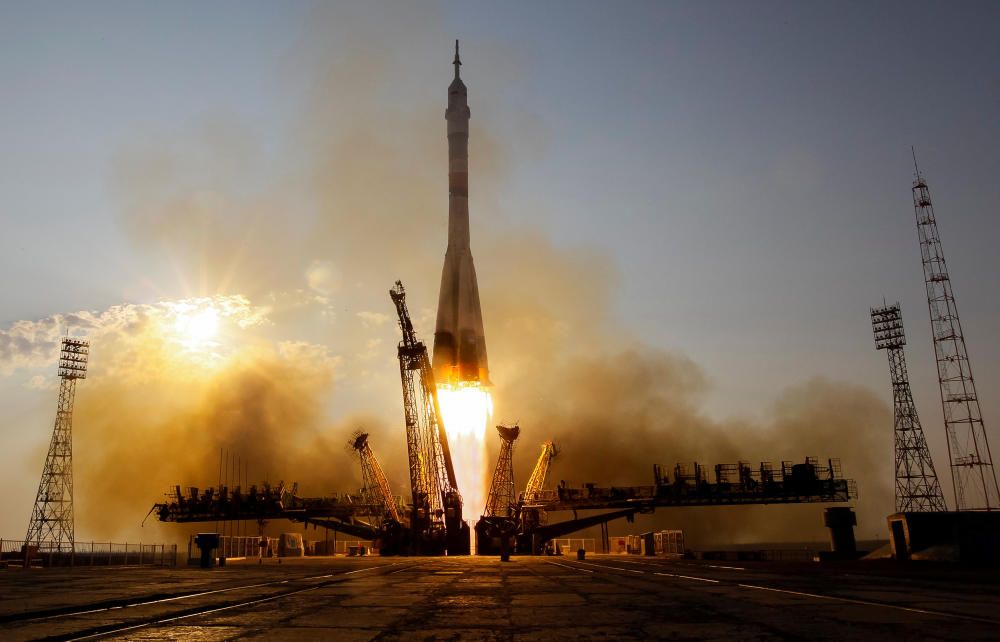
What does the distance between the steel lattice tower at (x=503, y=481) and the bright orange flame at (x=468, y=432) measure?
15.7 feet

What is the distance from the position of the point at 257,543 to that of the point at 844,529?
75900 millimetres

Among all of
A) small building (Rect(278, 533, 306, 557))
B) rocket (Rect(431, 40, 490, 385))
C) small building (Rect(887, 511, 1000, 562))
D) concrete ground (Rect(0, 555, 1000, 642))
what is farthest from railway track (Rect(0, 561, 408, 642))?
rocket (Rect(431, 40, 490, 385))

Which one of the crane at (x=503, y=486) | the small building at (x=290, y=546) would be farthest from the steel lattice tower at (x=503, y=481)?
the small building at (x=290, y=546)

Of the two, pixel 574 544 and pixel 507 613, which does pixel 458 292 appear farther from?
pixel 507 613

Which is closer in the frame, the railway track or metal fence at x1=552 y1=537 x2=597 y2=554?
the railway track

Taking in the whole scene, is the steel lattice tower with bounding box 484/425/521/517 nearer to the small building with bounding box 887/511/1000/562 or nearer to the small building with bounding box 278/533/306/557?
the small building with bounding box 278/533/306/557

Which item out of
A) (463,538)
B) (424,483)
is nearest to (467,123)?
(424,483)

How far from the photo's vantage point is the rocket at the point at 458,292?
415 feet

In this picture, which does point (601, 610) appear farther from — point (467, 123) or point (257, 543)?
point (467, 123)

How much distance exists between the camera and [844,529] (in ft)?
300

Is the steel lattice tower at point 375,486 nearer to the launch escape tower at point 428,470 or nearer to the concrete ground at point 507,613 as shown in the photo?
the launch escape tower at point 428,470

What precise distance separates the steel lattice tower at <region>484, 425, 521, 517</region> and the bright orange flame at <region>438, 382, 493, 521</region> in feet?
15.7

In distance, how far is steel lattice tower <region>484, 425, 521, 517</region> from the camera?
134 m

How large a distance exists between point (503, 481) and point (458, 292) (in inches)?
1400
